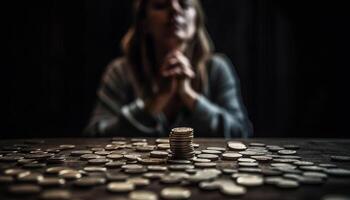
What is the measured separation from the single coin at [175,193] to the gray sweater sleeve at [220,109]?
1.79 meters

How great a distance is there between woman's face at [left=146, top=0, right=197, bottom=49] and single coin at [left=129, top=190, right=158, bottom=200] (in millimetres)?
2142

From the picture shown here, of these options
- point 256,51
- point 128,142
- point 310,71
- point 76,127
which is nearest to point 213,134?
point 128,142

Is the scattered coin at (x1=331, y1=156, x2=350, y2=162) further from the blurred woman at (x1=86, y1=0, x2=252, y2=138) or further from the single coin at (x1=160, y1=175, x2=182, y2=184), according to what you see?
the blurred woman at (x1=86, y1=0, x2=252, y2=138)

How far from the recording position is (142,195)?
3.14 ft

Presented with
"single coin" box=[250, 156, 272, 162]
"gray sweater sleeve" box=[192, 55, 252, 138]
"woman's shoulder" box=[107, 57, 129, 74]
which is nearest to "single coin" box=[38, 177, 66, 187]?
"single coin" box=[250, 156, 272, 162]

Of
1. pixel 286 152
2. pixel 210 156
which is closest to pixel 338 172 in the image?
pixel 286 152

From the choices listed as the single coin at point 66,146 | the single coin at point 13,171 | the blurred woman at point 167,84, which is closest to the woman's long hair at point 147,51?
the blurred woman at point 167,84

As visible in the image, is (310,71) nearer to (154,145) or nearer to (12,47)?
(154,145)

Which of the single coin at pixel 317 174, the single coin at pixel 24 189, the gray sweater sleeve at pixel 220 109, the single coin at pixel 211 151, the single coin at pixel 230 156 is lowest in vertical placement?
the single coin at pixel 24 189

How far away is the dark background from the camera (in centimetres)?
377

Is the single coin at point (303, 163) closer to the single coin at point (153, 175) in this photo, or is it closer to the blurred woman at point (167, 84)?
the single coin at point (153, 175)

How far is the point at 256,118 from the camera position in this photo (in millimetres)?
3934

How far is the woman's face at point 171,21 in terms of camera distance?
2951 mm

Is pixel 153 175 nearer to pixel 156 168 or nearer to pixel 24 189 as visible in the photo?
pixel 156 168
